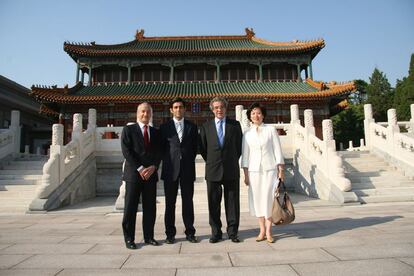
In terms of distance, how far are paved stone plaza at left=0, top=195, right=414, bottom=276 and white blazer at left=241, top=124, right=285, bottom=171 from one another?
963 millimetres

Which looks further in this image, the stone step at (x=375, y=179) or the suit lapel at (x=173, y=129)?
the stone step at (x=375, y=179)

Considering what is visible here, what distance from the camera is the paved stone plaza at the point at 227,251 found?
263 centimetres

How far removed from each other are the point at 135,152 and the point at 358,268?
2.72 m

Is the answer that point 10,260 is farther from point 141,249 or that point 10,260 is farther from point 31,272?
point 141,249

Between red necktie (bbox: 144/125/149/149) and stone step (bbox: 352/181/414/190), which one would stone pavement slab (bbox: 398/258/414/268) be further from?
stone step (bbox: 352/181/414/190)

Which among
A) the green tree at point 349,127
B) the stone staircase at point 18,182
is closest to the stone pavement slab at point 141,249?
the stone staircase at point 18,182

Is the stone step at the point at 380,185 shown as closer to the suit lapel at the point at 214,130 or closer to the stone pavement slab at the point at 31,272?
the suit lapel at the point at 214,130

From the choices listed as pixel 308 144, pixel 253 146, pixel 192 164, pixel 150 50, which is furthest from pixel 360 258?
pixel 150 50

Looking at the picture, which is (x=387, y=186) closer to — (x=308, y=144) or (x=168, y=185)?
(x=308, y=144)

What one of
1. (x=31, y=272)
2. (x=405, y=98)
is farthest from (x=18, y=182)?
(x=405, y=98)

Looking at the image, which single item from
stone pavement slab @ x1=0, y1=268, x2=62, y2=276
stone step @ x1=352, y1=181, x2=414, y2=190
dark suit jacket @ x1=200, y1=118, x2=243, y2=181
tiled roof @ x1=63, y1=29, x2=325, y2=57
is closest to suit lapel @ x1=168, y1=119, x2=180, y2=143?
dark suit jacket @ x1=200, y1=118, x2=243, y2=181

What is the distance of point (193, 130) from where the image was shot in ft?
13.1

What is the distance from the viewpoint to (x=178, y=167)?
3.79 metres

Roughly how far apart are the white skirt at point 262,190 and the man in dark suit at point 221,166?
0.20 metres
